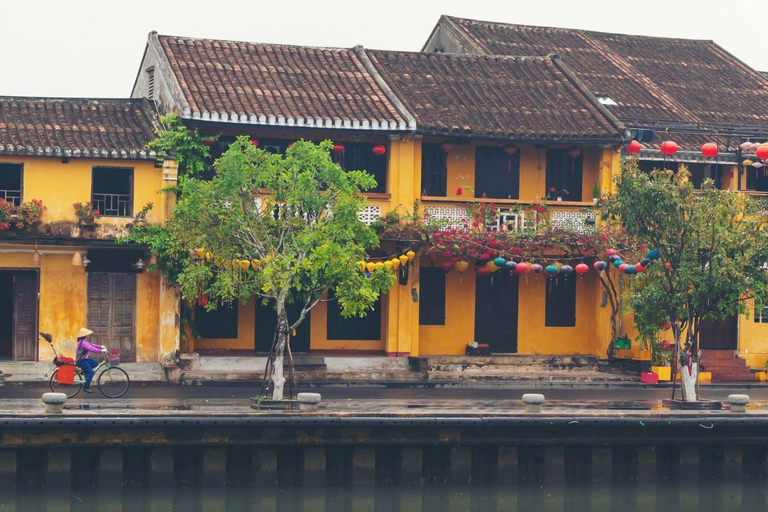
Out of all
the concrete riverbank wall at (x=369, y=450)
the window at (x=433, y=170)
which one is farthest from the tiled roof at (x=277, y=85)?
the concrete riverbank wall at (x=369, y=450)

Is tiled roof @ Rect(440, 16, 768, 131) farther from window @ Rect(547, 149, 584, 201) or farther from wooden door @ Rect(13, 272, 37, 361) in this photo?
wooden door @ Rect(13, 272, 37, 361)

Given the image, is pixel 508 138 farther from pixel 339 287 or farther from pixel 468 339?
pixel 339 287

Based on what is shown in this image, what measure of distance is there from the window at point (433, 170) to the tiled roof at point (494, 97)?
1050mm

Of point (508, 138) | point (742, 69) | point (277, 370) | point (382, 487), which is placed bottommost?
point (382, 487)

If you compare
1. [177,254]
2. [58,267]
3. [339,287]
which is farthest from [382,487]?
[58,267]

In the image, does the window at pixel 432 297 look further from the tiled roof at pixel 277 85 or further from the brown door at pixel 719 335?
the brown door at pixel 719 335

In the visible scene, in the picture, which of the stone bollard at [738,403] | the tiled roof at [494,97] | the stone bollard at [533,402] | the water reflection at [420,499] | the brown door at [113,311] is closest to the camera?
the water reflection at [420,499]

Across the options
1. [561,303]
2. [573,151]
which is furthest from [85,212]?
[561,303]

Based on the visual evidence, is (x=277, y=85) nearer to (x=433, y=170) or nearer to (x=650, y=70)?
(x=433, y=170)

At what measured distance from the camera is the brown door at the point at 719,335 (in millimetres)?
35594

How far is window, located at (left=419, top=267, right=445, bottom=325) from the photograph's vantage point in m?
34.3

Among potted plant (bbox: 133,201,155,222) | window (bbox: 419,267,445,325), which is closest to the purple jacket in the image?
potted plant (bbox: 133,201,155,222)

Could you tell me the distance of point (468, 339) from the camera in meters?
34.6

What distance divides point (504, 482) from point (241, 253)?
6773mm
